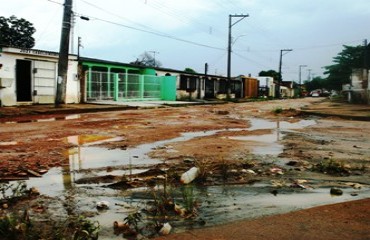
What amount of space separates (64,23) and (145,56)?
157ft

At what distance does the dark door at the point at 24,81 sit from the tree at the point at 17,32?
103ft

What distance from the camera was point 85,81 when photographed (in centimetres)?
2442

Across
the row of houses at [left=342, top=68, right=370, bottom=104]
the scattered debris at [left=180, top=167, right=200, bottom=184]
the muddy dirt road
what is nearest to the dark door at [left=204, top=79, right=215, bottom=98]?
the row of houses at [left=342, top=68, right=370, bottom=104]

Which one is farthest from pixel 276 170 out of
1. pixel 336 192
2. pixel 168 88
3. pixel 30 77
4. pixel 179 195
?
pixel 168 88

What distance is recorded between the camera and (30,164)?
227 inches

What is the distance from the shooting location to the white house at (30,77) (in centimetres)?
1862

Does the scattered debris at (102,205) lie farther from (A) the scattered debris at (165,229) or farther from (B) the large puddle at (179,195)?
(A) the scattered debris at (165,229)

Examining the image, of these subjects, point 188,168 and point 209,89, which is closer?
point 188,168

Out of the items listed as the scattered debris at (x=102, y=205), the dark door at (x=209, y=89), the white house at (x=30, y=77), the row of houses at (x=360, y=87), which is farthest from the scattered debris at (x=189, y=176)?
the dark door at (x=209, y=89)

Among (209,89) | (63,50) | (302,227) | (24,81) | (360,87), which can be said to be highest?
(63,50)

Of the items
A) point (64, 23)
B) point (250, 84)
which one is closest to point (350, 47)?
point (250, 84)

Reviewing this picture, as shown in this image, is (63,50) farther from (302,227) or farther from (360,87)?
(360,87)

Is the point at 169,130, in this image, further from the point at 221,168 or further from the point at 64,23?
the point at 64,23

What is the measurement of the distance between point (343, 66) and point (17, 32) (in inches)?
2377
